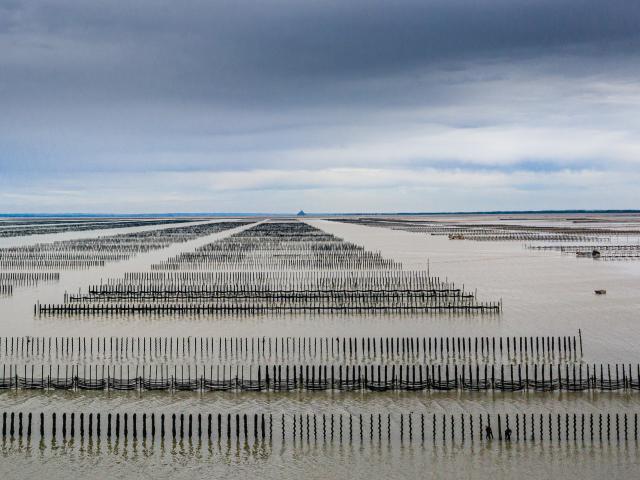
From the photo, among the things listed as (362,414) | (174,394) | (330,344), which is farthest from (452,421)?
(330,344)

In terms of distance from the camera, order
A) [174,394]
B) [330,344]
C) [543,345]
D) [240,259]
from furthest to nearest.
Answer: [240,259] → [330,344] → [543,345] → [174,394]

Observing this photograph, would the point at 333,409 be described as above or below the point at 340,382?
below

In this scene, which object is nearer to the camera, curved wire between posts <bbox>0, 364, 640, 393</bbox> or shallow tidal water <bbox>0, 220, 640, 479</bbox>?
shallow tidal water <bbox>0, 220, 640, 479</bbox>

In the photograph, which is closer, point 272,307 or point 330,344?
point 330,344

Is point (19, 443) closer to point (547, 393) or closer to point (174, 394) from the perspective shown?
point (174, 394)

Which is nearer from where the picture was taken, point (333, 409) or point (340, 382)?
point (333, 409)

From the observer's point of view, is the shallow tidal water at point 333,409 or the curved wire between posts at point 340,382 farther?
the curved wire between posts at point 340,382

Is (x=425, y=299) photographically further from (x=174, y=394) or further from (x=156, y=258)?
(x=156, y=258)

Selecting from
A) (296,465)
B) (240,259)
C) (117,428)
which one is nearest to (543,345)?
(296,465)

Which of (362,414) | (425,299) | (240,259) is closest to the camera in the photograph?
(362,414)
